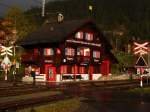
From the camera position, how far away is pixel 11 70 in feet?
241

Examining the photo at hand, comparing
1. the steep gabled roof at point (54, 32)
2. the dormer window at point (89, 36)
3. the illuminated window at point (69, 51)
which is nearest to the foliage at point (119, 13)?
the dormer window at point (89, 36)

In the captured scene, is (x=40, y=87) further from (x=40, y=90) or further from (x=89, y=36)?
(x=89, y=36)

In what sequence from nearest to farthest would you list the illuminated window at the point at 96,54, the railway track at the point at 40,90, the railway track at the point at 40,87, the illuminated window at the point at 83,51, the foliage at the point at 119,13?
1. the railway track at the point at 40,90
2. the railway track at the point at 40,87
3. the illuminated window at the point at 83,51
4. the illuminated window at the point at 96,54
5. the foliage at the point at 119,13

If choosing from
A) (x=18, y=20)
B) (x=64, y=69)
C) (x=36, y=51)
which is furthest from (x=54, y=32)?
(x=18, y=20)

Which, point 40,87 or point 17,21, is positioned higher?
point 17,21

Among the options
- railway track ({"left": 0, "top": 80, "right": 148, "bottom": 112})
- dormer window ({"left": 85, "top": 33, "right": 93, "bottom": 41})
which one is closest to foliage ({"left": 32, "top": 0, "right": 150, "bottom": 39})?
dormer window ({"left": 85, "top": 33, "right": 93, "bottom": 41})

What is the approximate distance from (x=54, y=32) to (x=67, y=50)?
3942mm

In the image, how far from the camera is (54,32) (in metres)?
67.1

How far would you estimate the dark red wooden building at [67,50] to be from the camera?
6388 cm

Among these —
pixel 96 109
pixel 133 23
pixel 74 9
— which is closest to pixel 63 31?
pixel 96 109

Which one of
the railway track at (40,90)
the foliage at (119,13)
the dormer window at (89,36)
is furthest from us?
the foliage at (119,13)

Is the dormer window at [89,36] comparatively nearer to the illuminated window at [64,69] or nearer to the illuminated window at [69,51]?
the illuminated window at [69,51]

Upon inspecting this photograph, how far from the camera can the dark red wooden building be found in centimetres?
6388

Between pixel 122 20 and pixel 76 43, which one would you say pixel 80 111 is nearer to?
pixel 76 43
